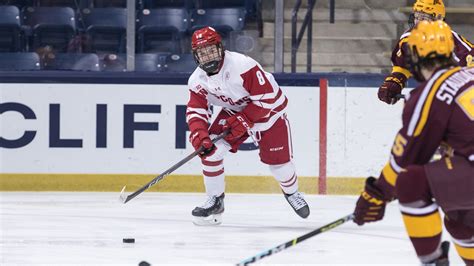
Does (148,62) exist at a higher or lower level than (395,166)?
lower

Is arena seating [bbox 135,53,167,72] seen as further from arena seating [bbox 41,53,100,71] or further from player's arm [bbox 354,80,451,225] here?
player's arm [bbox 354,80,451,225]

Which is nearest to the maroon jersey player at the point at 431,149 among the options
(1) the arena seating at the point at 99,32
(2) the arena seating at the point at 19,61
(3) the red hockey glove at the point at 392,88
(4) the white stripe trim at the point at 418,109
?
(4) the white stripe trim at the point at 418,109

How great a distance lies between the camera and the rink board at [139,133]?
735cm

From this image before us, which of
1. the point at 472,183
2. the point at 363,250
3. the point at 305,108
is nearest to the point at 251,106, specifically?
the point at 363,250

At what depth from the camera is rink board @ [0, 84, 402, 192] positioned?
735 centimetres

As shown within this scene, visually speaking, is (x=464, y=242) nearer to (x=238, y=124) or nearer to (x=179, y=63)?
(x=238, y=124)

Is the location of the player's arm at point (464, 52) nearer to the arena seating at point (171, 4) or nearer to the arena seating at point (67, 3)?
the arena seating at point (171, 4)

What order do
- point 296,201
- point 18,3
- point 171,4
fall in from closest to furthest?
point 296,201, point 18,3, point 171,4

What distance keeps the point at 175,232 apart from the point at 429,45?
2.42m

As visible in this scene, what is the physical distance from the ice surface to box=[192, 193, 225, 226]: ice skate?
0.18ft

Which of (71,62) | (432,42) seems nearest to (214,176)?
(71,62)

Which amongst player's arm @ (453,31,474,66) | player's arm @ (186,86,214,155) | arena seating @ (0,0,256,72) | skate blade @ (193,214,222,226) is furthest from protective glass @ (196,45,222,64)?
arena seating @ (0,0,256,72)

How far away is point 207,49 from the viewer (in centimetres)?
564

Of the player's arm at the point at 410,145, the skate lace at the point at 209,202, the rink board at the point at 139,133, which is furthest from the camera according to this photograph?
the rink board at the point at 139,133
